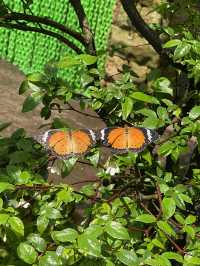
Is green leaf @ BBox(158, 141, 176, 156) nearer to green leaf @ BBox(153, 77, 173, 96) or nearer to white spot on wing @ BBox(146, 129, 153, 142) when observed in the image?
white spot on wing @ BBox(146, 129, 153, 142)

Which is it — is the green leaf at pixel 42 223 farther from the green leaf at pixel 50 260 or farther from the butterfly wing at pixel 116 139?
the butterfly wing at pixel 116 139

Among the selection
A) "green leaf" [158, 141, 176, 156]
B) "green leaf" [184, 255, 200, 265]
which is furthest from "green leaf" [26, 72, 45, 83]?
"green leaf" [184, 255, 200, 265]

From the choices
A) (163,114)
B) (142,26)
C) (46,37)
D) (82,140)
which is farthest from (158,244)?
(46,37)

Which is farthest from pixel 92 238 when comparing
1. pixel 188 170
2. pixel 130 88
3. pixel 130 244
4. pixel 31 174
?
pixel 188 170

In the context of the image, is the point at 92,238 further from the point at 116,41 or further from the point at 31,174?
the point at 116,41

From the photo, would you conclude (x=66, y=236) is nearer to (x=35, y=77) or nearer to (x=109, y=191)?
(x=35, y=77)
